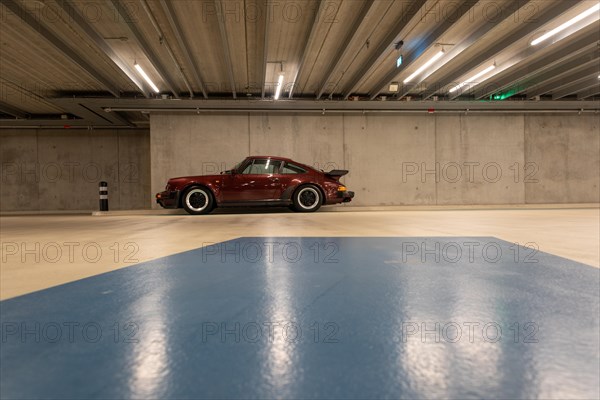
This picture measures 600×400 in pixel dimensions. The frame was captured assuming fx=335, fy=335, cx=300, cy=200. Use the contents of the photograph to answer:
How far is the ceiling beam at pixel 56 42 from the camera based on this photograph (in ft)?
17.4

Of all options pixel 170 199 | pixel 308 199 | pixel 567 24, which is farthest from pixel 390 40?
pixel 170 199

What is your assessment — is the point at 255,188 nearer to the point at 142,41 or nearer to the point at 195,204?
the point at 195,204

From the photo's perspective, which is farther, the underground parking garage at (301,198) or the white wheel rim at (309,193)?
the white wheel rim at (309,193)

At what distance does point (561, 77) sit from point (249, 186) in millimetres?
8543

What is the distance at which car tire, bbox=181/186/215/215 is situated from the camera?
822 centimetres

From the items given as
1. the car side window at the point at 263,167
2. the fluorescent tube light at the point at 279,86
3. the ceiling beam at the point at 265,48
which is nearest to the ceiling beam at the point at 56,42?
the ceiling beam at the point at 265,48

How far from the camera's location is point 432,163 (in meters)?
10.8

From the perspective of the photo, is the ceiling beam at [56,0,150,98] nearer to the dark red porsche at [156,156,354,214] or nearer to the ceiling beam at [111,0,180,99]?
the ceiling beam at [111,0,180,99]

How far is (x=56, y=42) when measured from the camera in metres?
6.37

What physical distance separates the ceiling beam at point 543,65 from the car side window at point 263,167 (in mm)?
6062

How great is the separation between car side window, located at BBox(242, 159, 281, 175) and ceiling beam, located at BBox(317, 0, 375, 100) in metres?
2.64

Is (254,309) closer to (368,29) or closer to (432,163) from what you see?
(368,29)

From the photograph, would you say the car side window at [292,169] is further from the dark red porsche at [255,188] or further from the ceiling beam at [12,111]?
the ceiling beam at [12,111]

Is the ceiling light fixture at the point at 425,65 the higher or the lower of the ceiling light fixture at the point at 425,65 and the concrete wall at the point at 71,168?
the higher
